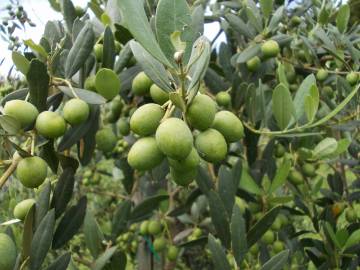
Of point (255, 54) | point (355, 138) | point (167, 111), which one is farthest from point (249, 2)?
point (167, 111)

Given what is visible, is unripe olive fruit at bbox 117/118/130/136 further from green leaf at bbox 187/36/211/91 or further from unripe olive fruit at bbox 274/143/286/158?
Result: green leaf at bbox 187/36/211/91

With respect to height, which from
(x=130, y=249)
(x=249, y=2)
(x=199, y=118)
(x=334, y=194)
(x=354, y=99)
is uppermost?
(x=199, y=118)

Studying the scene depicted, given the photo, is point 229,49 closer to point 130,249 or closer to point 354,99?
point 354,99

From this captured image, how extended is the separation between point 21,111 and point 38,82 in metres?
0.09

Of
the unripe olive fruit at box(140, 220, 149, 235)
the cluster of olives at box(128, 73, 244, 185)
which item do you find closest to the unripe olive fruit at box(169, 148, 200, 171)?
the cluster of olives at box(128, 73, 244, 185)

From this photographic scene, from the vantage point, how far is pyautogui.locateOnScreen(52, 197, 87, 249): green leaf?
1.16m

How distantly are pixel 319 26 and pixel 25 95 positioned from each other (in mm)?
1080

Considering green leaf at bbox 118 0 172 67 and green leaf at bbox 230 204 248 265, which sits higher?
green leaf at bbox 118 0 172 67

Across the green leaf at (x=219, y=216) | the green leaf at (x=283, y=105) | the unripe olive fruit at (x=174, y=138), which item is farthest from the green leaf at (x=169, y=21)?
the green leaf at (x=219, y=216)

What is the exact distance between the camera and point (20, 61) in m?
1.01

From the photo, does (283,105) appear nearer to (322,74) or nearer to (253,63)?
(253,63)

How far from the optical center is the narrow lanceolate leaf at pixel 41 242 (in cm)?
97

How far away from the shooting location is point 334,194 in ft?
6.38

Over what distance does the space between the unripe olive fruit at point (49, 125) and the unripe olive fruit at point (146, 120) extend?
0.21m
